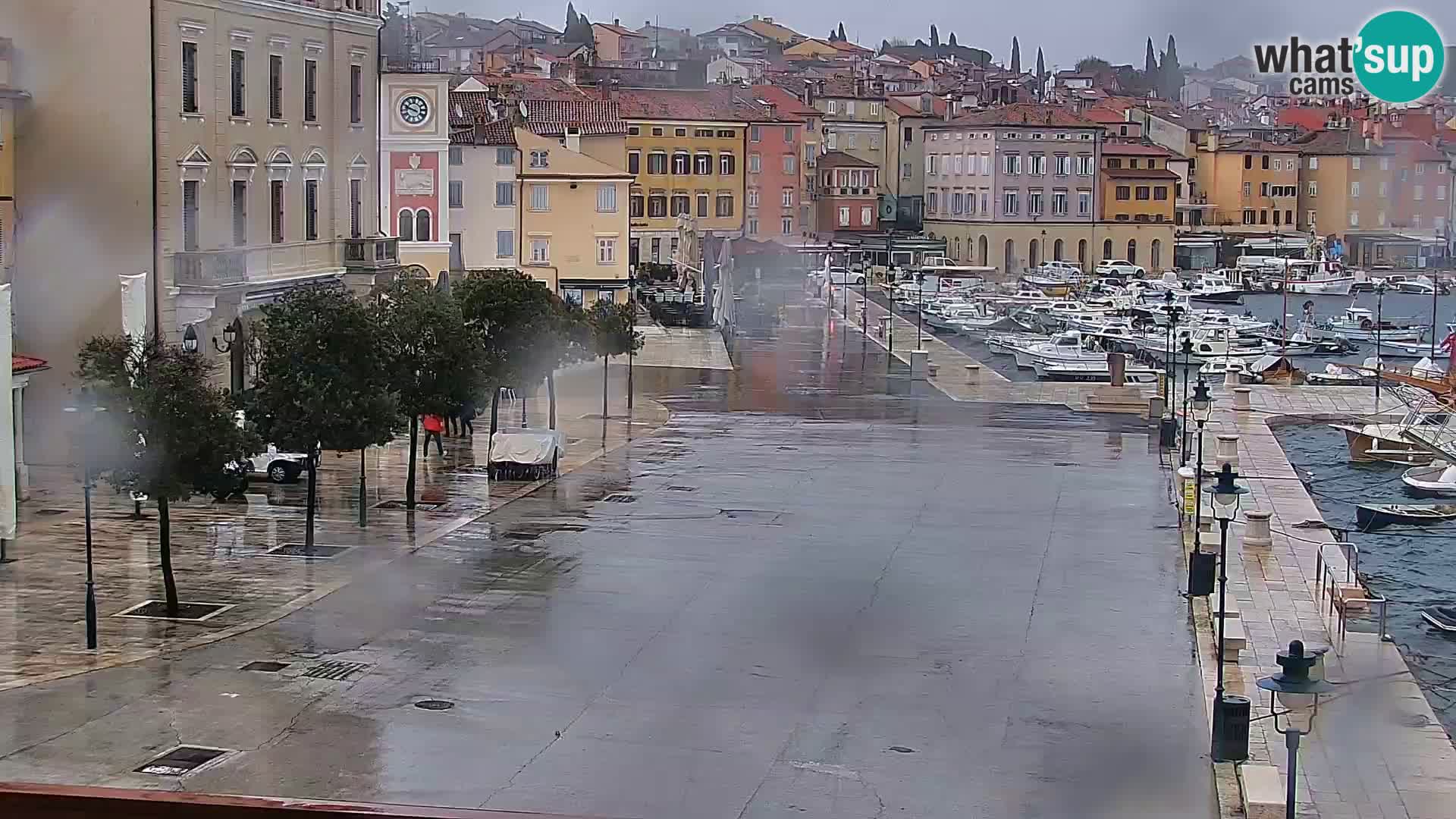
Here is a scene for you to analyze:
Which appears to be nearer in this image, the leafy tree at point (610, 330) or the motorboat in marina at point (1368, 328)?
the leafy tree at point (610, 330)

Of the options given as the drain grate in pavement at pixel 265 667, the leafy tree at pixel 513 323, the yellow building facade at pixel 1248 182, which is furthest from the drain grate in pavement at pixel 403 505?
the yellow building facade at pixel 1248 182

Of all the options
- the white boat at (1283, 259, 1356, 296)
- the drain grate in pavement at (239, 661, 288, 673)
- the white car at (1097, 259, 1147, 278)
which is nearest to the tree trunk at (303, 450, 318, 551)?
the drain grate in pavement at (239, 661, 288, 673)

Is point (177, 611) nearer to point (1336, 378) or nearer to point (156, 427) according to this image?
point (156, 427)

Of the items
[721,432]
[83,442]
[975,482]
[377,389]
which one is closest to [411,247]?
[721,432]

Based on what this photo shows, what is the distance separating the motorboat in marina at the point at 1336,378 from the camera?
13.5 m

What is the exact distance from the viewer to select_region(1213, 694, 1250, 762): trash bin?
3.53m

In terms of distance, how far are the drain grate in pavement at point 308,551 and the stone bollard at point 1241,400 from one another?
24.1ft

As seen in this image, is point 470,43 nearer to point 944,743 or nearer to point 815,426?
point 815,426

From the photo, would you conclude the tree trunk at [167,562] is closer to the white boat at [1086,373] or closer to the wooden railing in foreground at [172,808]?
the wooden railing in foreground at [172,808]

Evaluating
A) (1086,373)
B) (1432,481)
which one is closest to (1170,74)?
(1432,481)

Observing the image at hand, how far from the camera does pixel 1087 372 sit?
1424 centimetres

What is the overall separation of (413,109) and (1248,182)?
25.5 feet

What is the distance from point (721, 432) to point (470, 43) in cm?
269

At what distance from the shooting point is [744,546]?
241 inches
